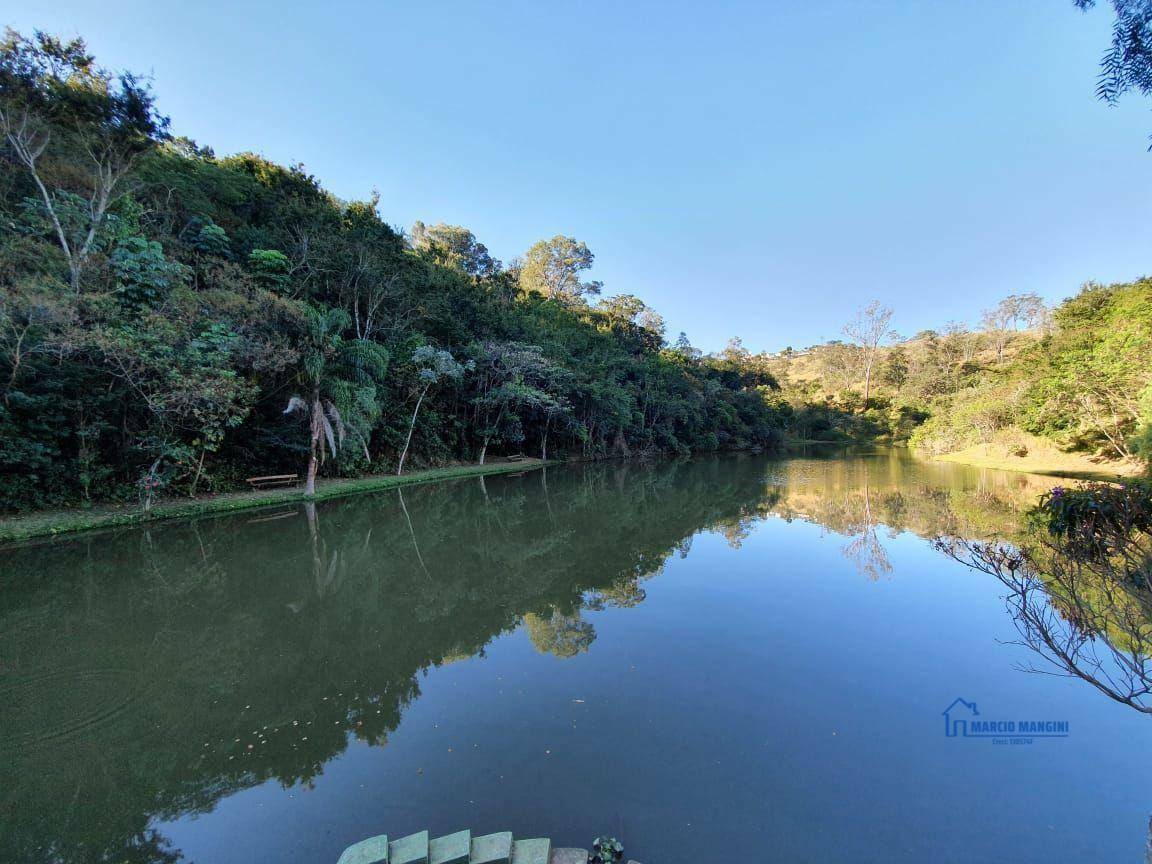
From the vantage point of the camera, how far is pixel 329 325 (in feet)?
43.8

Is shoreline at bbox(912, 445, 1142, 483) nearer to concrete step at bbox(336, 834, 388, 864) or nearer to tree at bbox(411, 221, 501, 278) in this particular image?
concrete step at bbox(336, 834, 388, 864)

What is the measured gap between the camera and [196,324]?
1058cm

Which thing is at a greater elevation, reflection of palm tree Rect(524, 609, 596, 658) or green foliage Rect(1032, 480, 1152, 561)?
green foliage Rect(1032, 480, 1152, 561)

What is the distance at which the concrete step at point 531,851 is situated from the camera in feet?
6.91

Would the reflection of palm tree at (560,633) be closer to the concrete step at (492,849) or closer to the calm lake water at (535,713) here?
the calm lake water at (535,713)

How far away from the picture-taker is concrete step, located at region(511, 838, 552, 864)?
83.0 inches

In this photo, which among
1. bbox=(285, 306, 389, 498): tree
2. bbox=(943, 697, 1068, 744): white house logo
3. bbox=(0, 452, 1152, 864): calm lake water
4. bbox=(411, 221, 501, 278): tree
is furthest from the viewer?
bbox=(411, 221, 501, 278): tree

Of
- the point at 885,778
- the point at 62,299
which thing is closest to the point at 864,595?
the point at 885,778

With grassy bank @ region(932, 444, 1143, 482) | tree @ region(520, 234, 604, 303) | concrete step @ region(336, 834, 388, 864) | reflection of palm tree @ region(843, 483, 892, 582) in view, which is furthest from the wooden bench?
tree @ region(520, 234, 604, 303)

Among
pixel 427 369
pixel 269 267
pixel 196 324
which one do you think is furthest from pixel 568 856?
pixel 269 267

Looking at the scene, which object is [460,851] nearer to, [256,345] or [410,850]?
[410,850]

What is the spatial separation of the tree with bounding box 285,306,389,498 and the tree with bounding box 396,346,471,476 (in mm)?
1647

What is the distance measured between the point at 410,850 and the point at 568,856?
2.34ft

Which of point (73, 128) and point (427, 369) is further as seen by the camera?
point (427, 369)
